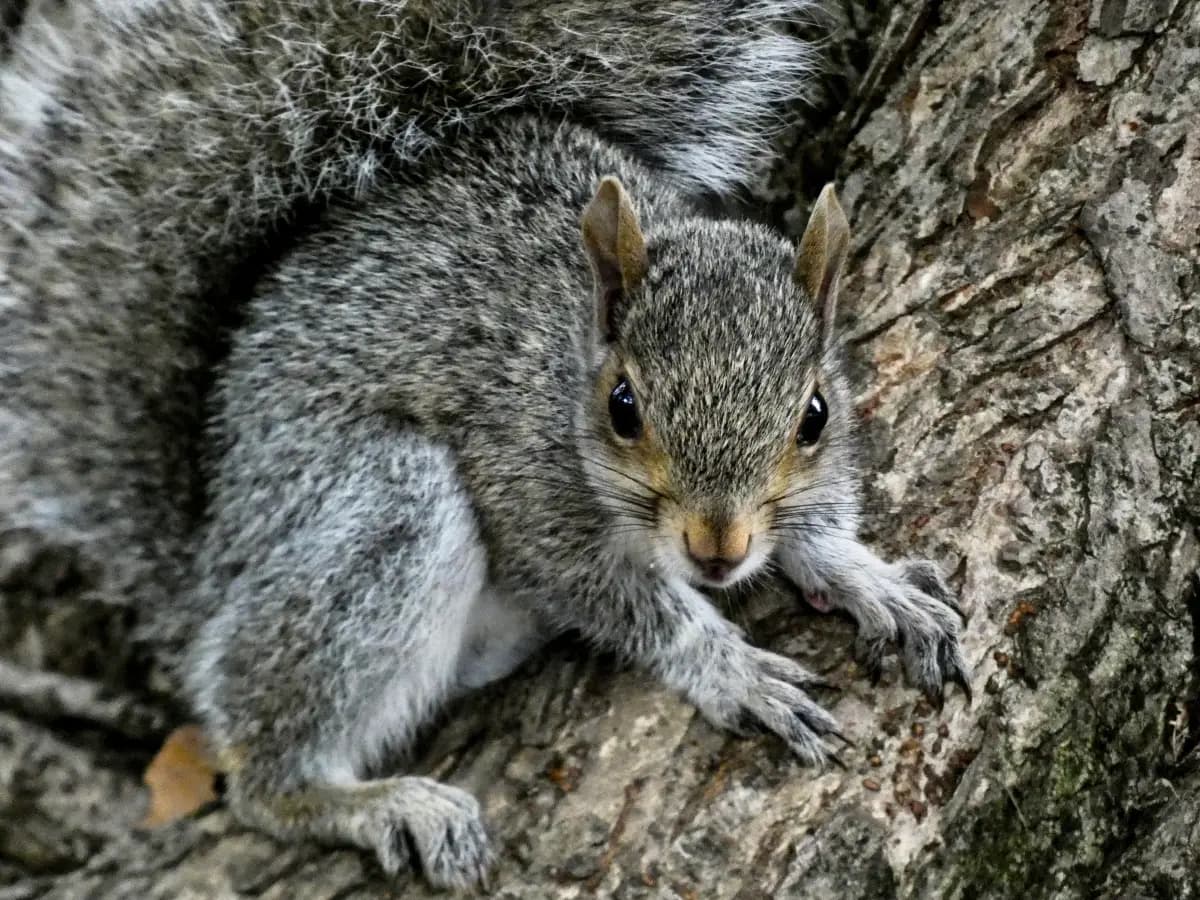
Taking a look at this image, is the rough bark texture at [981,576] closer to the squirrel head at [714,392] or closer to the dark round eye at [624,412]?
the squirrel head at [714,392]

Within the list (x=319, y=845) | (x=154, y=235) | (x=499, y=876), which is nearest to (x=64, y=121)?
(x=154, y=235)

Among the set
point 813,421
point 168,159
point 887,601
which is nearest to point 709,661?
point 887,601

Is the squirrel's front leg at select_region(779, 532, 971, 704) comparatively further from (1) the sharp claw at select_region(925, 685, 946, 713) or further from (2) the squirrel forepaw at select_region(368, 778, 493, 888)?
(2) the squirrel forepaw at select_region(368, 778, 493, 888)

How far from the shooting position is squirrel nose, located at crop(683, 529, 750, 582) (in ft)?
5.40

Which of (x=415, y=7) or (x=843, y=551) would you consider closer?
(x=843, y=551)

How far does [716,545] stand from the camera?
1647mm

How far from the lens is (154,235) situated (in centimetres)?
212

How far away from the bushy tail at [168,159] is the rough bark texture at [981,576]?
0.54 meters

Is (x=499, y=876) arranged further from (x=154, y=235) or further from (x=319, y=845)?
(x=154, y=235)

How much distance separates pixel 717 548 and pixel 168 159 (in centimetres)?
122

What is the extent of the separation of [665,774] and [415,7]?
1.41m

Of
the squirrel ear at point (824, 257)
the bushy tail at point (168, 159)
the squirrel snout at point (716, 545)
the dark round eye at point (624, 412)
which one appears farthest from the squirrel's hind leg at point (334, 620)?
the squirrel ear at point (824, 257)

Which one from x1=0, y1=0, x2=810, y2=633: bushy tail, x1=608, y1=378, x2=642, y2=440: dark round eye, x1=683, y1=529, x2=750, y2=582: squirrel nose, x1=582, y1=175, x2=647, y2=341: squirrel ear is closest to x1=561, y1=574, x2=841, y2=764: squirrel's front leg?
x1=683, y1=529, x2=750, y2=582: squirrel nose

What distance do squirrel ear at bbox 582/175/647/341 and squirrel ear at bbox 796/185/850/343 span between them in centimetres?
25
